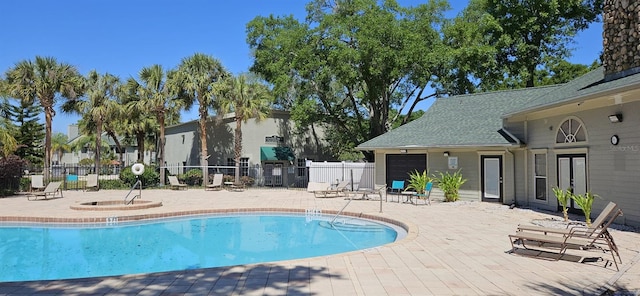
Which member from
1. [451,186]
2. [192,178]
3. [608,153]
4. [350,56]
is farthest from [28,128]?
[608,153]

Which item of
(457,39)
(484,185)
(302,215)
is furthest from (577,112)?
(457,39)

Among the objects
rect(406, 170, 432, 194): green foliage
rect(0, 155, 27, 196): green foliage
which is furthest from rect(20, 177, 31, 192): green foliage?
rect(406, 170, 432, 194): green foliage

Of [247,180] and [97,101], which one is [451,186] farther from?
[97,101]

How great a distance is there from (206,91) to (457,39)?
16.6 meters

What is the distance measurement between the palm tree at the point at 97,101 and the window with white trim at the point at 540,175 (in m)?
23.4

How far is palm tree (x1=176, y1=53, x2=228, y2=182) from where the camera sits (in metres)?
26.5

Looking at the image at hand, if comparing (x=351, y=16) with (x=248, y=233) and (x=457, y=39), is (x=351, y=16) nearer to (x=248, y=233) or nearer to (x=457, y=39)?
(x=457, y=39)

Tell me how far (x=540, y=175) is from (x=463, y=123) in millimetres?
4840

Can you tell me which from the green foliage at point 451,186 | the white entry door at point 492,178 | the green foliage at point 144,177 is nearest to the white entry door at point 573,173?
the white entry door at point 492,178

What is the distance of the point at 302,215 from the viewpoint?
1475 cm

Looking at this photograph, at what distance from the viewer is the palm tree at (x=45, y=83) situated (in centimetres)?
2347

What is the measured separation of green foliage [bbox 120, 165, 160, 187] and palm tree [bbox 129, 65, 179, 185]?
54 centimetres

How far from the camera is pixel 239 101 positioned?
26281mm

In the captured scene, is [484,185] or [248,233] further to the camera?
[484,185]
